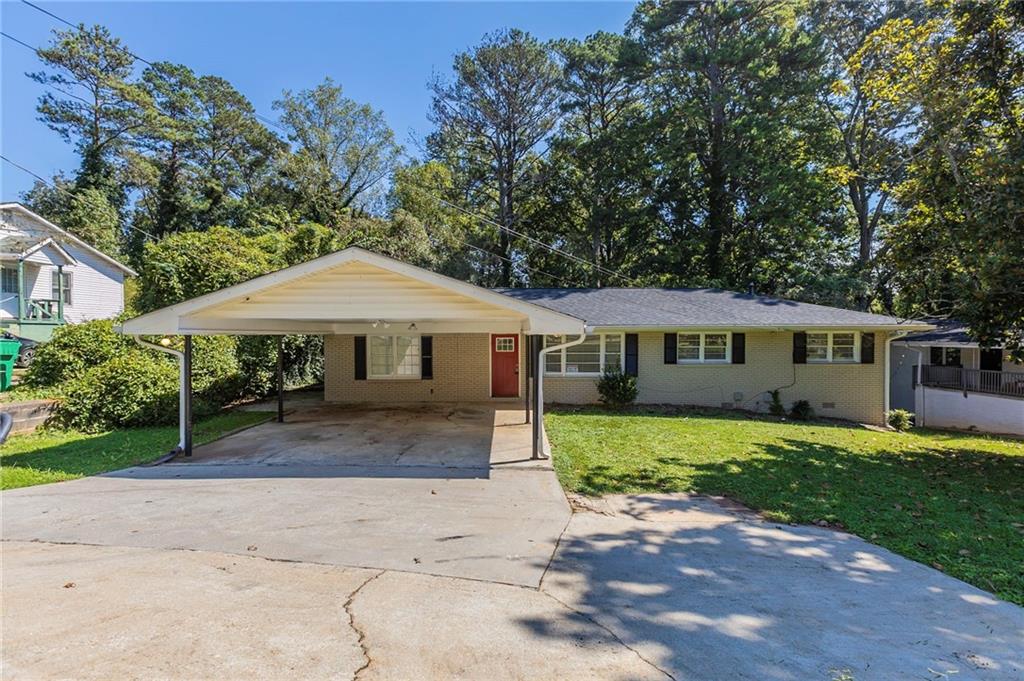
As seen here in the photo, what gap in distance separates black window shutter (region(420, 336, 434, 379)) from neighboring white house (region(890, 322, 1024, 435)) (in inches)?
650

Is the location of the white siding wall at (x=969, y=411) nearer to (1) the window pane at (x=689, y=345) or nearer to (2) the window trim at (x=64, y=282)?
(1) the window pane at (x=689, y=345)

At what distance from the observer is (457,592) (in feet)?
11.6

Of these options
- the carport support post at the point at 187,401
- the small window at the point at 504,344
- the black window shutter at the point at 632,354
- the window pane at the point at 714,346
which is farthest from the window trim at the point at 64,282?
the window pane at the point at 714,346

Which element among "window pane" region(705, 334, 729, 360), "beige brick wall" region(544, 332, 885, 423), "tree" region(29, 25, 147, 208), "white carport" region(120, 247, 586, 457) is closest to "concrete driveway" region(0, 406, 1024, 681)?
"white carport" region(120, 247, 586, 457)

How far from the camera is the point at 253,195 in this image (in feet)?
105

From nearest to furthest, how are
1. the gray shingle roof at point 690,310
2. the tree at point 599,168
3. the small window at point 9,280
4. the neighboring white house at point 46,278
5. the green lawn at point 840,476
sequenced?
the green lawn at point 840,476 → the gray shingle roof at point 690,310 → the neighboring white house at point 46,278 → the small window at point 9,280 → the tree at point 599,168

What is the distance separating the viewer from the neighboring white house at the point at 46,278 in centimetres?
1862

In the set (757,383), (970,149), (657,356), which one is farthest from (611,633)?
(757,383)

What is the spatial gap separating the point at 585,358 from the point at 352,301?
7816 millimetres

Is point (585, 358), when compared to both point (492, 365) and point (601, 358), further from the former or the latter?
point (492, 365)

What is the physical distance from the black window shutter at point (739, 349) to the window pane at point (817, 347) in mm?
1818

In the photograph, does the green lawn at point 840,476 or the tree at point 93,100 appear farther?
the tree at point 93,100

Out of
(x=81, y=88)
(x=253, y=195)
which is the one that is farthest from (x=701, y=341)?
(x=81, y=88)

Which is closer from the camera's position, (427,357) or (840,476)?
(840,476)
